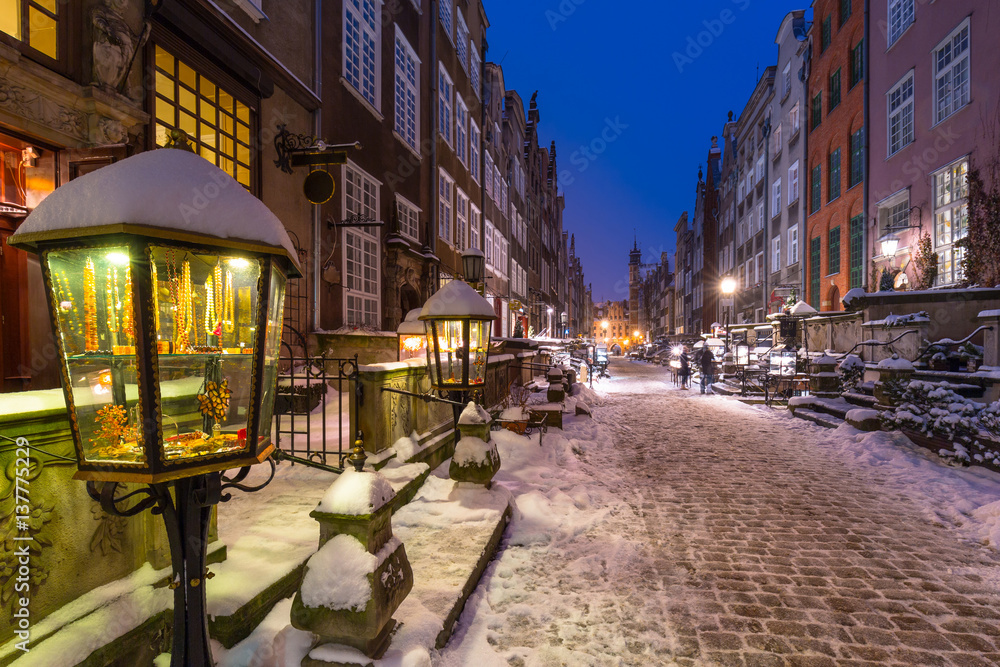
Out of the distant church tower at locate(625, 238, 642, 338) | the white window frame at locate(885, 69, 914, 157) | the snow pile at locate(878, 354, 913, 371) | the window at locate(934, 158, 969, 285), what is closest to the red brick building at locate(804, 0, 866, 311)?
the white window frame at locate(885, 69, 914, 157)

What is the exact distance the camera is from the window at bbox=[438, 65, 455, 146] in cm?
1775

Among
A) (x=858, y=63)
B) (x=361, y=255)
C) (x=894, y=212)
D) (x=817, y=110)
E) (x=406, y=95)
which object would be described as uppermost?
(x=858, y=63)

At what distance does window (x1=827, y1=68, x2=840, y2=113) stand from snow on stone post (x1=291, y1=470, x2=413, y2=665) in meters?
28.0

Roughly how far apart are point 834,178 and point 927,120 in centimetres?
689

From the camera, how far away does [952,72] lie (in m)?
14.8

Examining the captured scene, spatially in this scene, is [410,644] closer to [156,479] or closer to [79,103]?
[156,479]

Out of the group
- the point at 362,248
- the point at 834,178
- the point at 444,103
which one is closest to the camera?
the point at 362,248

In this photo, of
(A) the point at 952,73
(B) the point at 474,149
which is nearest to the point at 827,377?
(A) the point at 952,73

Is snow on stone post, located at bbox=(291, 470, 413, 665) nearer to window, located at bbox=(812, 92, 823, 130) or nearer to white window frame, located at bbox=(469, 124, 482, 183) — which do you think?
white window frame, located at bbox=(469, 124, 482, 183)

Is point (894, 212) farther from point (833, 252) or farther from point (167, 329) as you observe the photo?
point (167, 329)

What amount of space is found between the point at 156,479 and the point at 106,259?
0.97 m

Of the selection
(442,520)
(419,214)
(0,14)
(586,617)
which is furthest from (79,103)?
(419,214)

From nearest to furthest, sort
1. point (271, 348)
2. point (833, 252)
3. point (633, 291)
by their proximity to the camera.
Result: point (271, 348) → point (833, 252) → point (633, 291)

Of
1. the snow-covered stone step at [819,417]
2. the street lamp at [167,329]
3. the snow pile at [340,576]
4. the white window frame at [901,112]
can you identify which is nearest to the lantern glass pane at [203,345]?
the street lamp at [167,329]
